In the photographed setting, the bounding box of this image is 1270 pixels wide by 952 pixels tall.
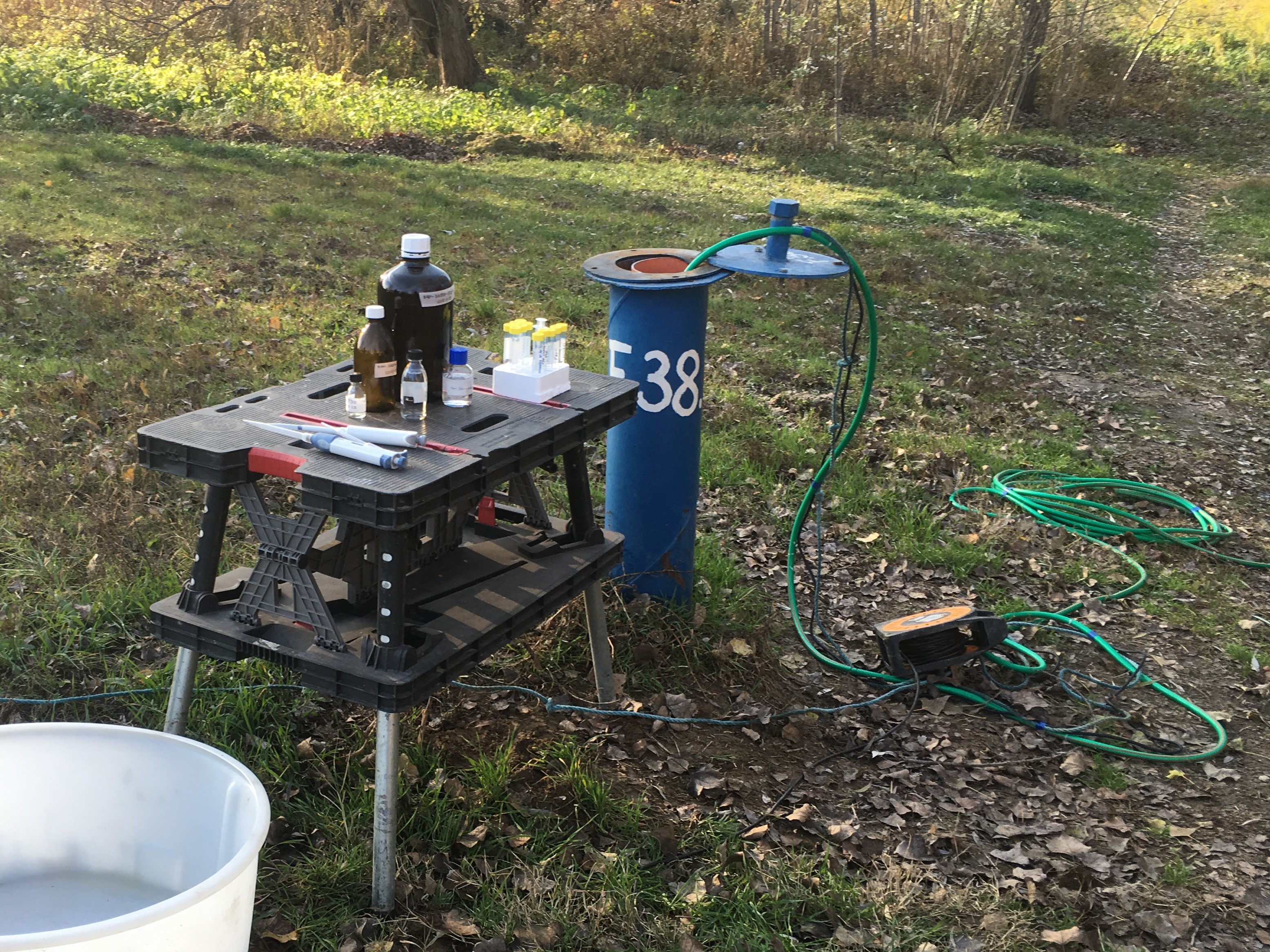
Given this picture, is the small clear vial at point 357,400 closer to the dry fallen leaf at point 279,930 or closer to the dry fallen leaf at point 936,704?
the dry fallen leaf at point 279,930

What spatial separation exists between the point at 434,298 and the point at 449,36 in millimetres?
15002

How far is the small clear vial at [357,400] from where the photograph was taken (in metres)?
2.81

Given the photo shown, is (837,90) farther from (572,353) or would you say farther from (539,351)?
(539,351)

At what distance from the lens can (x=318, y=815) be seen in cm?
Answer: 290

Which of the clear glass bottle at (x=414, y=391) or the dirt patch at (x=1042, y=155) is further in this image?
the dirt patch at (x=1042, y=155)

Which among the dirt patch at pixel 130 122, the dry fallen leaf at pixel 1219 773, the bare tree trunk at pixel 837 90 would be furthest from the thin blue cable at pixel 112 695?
the bare tree trunk at pixel 837 90

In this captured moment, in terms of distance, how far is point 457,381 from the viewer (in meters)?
2.96

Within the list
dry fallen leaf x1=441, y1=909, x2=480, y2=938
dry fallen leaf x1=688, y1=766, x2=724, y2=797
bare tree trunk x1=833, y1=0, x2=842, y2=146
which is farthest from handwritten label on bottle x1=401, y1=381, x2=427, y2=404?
bare tree trunk x1=833, y1=0, x2=842, y2=146

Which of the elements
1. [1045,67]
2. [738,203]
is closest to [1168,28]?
[1045,67]

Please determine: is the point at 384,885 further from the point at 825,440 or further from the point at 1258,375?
the point at 1258,375

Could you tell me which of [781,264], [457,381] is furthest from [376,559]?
[781,264]

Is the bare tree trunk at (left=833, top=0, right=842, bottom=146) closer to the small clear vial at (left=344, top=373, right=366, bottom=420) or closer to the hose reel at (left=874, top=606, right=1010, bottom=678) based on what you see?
the hose reel at (left=874, top=606, right=1010, bottom=678)

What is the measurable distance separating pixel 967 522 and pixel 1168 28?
2283cm

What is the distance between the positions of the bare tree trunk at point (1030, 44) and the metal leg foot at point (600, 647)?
16472 mm
